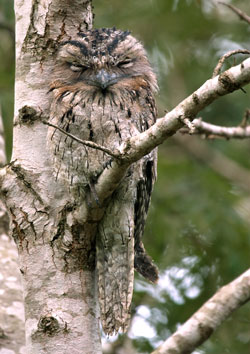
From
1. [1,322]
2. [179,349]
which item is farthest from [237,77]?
[1,322]

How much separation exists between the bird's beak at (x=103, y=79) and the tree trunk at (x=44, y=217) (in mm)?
262

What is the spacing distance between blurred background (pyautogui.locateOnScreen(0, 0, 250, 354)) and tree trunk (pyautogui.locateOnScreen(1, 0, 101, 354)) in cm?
108

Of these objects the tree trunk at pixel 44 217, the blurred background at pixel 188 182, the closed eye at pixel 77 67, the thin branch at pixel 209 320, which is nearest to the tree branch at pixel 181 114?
the tree trunk at pixel 44 217

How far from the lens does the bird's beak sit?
10.1ft

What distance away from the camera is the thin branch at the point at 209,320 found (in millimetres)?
Result: 2170

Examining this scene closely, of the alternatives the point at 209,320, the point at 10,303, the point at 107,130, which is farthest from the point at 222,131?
the point at 10,303

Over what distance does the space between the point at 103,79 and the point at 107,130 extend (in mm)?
276

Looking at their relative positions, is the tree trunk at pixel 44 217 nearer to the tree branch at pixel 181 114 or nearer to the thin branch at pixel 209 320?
the tree branch at pixel 181 114

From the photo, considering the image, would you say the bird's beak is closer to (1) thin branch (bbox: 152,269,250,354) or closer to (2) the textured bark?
(2) the textured bark

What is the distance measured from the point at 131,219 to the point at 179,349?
1190 millimetres

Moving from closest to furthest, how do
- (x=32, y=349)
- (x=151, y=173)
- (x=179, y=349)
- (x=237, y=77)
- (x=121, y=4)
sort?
(x=237, y=77) < (x=179, y=349) < (x=32, y=349) < (x=151, y=173) < (x=121, y=4)

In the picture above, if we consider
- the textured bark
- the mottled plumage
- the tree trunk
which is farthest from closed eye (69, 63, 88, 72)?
the textured bark

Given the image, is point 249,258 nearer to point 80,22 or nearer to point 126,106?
point 126,106

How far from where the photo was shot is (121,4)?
551 centimetres
